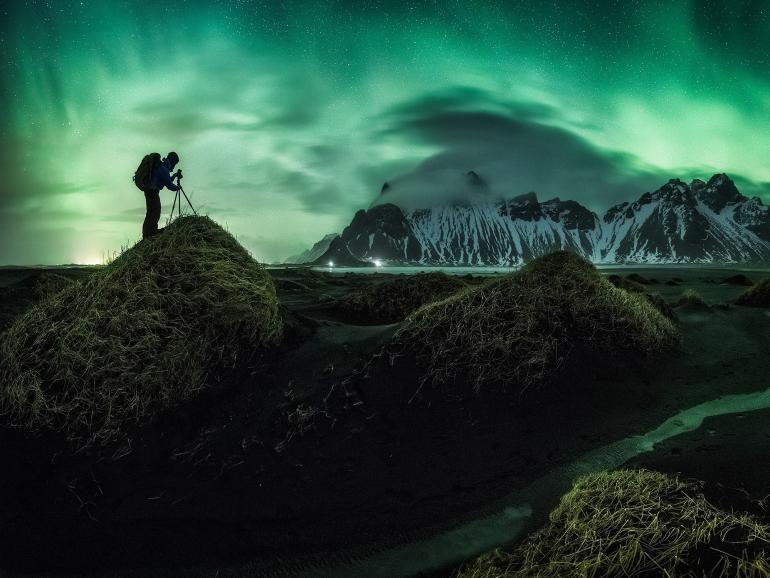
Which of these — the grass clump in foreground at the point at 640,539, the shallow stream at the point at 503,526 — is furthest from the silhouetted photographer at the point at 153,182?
the grass clump in foreground at the point at 640,539

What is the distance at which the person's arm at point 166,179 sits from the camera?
838cm

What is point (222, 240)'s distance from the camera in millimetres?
7023

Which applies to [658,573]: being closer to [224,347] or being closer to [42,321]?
[224,347]

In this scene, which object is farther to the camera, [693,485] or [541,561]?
[693,485]

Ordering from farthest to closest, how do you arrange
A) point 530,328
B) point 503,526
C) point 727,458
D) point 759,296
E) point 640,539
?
point 759,296 < point 530,328 < point 727,458 < point 503,526 < point 640,539

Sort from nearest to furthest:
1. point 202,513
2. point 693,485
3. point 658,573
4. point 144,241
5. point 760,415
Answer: point 658,573, point 693,485, point 202,513, point 760,415, point 144,241

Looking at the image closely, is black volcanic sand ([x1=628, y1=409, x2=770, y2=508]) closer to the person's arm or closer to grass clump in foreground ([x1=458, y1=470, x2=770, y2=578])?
grass clump in foreground ([x1=458, y1=470, x2=770, y2=578])

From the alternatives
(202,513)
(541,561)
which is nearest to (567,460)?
(541,561)

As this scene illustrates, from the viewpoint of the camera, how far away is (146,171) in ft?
27.3

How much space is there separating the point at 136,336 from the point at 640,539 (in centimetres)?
529

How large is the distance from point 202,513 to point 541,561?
8.80ft

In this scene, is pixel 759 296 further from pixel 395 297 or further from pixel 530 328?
pixel 530 328

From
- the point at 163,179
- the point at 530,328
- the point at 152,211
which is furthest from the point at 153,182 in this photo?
the point at 530,328

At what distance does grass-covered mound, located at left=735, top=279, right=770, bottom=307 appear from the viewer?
12.7 m
